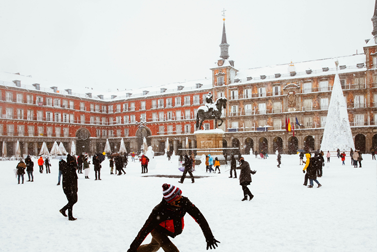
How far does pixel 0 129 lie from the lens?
48469 mm

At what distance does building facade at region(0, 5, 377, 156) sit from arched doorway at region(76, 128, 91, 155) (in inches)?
4.8

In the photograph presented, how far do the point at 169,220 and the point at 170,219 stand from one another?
0.05 ft

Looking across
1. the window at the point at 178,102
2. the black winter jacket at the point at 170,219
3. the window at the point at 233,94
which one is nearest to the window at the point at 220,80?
the window at the point at 233,94

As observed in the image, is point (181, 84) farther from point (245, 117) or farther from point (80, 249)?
point (80, 249)

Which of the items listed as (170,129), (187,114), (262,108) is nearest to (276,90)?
(262,108)

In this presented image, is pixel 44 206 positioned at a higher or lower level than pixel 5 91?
lower

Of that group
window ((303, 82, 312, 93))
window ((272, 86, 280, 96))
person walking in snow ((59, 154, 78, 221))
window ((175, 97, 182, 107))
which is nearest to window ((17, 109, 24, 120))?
window ((175, 97, 182, 107))

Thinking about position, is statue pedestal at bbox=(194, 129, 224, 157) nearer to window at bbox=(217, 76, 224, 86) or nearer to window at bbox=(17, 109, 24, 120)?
window at bbox=(217, 76, 224, 86)

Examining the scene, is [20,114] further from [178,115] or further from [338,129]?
[338,129]

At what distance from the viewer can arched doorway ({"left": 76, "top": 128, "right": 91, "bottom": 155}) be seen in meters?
60.2

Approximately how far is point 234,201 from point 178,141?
48.7 m

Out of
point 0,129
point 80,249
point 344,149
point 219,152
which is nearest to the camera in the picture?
point 80,249

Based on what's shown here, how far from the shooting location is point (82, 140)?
6097 centimetres

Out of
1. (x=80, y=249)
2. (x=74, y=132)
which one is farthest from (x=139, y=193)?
(x=74, y=132)
